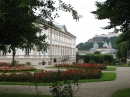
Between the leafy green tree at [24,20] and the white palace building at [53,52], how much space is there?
76.7 feet

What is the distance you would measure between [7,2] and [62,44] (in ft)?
213

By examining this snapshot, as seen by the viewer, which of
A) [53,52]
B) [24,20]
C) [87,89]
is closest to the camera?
[24,20]

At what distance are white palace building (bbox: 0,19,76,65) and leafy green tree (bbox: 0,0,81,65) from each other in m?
23.4

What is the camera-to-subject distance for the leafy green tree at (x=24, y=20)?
23.9 ft

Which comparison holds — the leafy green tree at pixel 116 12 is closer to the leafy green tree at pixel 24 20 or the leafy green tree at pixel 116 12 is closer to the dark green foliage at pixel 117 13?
the dark green foliage at pixel 117 13

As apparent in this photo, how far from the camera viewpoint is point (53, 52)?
6134cm

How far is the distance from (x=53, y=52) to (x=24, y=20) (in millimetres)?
52941

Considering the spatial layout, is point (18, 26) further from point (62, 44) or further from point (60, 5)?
point (62, 44)

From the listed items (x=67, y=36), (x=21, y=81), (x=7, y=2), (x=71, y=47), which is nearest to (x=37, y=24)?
(x=7, y=2)

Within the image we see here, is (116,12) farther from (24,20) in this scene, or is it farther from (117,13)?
(24,20)

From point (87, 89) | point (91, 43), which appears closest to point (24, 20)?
point (87, 89)

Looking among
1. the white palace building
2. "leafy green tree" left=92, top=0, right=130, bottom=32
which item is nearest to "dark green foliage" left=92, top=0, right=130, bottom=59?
"leafy green tree" left=92, top=0, right=130, bottom=32

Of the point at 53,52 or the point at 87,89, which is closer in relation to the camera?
the point at 87,89

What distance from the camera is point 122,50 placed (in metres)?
62.4
